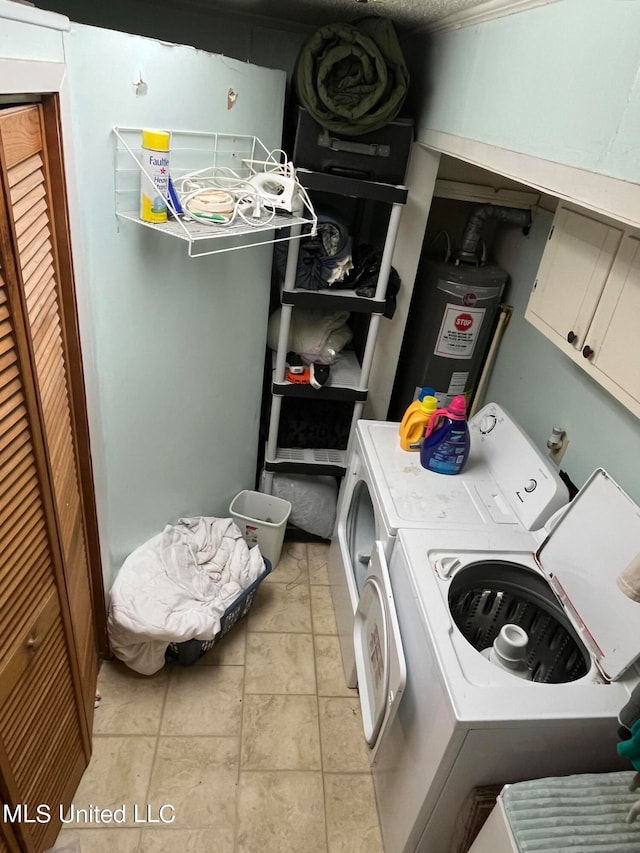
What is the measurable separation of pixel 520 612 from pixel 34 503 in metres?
1.33

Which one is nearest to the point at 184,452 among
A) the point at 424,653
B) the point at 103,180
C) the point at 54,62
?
the point at 103,180

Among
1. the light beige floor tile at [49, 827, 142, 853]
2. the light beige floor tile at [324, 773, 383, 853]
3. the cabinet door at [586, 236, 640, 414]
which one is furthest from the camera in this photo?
the light beige floor tile at [324, 773, 383, 853]

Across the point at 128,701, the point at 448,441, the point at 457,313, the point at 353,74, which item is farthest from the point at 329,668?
the point at 353,74

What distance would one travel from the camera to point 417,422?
1.95 meters

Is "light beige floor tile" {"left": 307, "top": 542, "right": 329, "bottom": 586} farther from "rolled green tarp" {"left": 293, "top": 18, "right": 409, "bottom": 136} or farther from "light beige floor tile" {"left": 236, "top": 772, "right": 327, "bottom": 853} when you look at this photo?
"rolled green tarp" {"left": 293, "top": 18, "right": 409, "bottom": 136}

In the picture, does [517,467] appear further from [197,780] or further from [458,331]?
[197,780]

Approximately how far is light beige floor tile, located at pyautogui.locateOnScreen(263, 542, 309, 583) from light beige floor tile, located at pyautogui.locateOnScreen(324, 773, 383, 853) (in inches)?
32.8

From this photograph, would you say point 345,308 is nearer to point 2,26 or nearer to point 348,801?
point 2,26

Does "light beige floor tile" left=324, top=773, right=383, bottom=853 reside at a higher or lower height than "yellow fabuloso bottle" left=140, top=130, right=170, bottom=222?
lower

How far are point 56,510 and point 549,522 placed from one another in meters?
1.33

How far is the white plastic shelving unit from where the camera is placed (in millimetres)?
1888

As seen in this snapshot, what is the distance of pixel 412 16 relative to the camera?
1.71 meters

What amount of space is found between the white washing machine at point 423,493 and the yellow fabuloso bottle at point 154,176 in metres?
1.03

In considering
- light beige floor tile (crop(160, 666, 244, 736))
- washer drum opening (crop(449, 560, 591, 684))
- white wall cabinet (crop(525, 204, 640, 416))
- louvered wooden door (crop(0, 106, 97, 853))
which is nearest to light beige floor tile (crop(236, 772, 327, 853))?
light beige floor tile (crop(160, 666, 244, 736))
